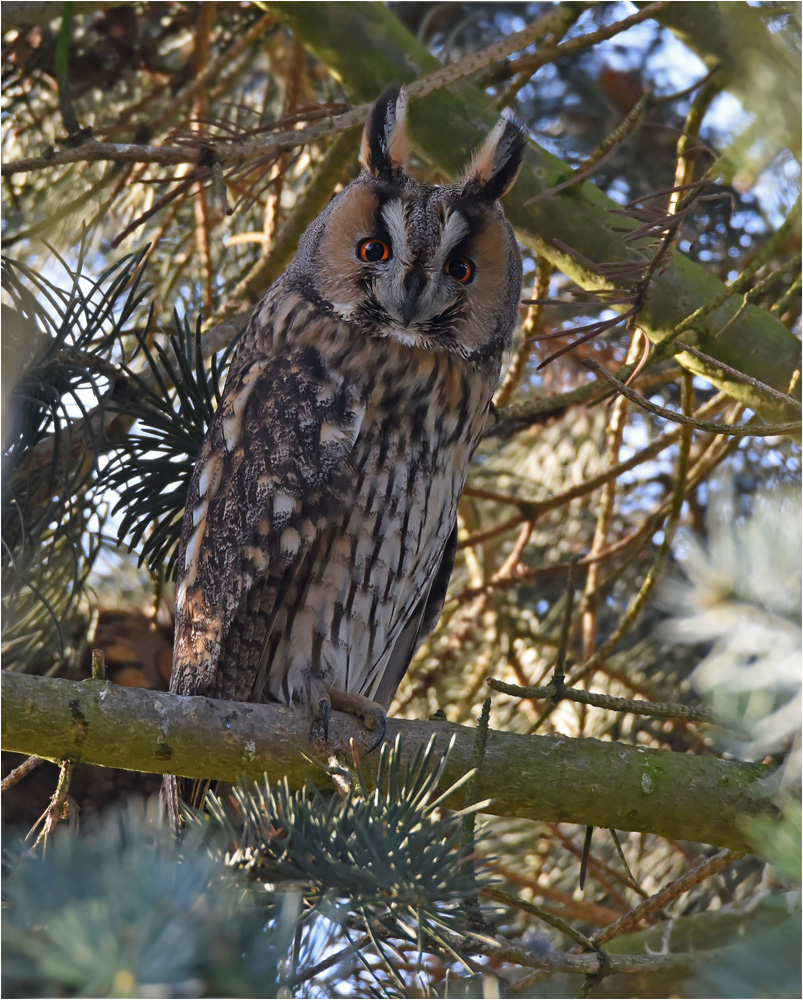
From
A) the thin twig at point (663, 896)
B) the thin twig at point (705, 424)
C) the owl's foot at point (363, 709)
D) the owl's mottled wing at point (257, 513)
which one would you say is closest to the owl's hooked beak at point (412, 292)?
the owl's mottled wing at point (257, 513)

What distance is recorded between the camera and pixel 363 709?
1.72 metres

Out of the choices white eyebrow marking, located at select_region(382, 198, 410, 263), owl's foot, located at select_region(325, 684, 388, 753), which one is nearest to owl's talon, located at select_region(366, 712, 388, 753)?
owl's foot, located at select_region(325, 684, 388, 753)

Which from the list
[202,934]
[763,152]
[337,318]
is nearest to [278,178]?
[337,318]

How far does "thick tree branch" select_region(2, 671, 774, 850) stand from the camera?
124 centimetres

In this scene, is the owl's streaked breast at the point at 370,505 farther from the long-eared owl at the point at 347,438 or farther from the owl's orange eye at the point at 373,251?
the owl's orange eye at the point at 373,251

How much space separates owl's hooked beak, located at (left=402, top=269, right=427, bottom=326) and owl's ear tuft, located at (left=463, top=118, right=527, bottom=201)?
23cm

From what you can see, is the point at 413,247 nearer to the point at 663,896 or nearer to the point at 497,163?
the point at 497,163

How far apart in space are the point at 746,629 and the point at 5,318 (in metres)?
1.51

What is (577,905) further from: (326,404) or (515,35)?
(515,35)

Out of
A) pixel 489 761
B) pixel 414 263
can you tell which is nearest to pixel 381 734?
pixel 489 761

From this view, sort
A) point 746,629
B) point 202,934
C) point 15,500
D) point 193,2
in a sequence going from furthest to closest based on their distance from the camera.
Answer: point 193,2 < point 15,500 < point 746,629 < point 202,934

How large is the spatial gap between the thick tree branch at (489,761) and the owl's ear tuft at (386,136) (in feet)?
3.62

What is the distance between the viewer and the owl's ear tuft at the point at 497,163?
6.17 feet

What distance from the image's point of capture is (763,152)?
0.84 meters
